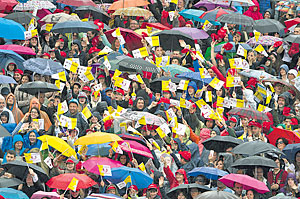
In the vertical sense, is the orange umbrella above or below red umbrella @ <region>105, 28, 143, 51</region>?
above

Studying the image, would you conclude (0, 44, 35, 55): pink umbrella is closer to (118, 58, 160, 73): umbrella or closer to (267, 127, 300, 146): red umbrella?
(118, 58, 160, 73): umbrella

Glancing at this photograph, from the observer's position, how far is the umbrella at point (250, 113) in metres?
22.6

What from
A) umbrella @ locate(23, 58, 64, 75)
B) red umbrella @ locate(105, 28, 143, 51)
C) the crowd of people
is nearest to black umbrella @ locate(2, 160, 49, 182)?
the crowd of people

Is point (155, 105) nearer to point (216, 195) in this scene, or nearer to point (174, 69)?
point (174, 69)

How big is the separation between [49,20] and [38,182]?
7813 mm

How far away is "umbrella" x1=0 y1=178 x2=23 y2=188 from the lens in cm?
1892

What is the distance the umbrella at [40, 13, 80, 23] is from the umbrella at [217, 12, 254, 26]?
339 cm

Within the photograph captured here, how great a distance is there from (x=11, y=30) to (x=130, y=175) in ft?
21.4

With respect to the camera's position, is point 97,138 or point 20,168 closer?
point 20,168

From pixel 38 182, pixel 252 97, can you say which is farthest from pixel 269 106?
pixel 38 182

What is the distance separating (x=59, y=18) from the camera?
2688 centimetres

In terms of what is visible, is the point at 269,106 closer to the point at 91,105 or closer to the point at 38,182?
the point at 91,105

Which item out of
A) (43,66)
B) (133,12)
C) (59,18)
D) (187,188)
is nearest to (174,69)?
(43,66)

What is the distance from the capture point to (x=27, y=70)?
24188 mm
